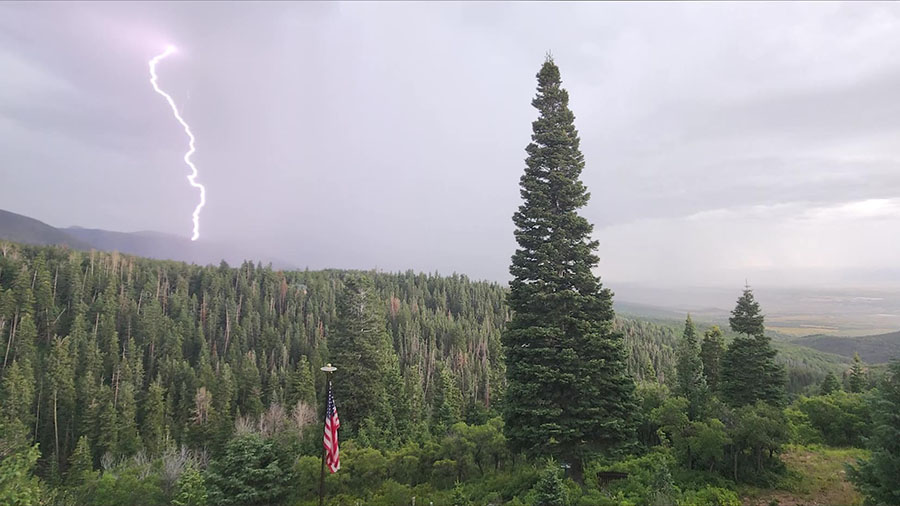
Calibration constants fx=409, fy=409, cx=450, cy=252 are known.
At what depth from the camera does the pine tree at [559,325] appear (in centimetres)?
1712

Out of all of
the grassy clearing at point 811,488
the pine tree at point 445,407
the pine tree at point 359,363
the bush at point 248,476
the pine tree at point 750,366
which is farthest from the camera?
the pine tree at point 359,363

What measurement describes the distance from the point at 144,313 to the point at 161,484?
10526cm

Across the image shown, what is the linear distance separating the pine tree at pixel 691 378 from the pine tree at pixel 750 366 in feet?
7.49

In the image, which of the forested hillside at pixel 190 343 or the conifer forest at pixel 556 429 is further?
the forested hillside at pixel 190 343

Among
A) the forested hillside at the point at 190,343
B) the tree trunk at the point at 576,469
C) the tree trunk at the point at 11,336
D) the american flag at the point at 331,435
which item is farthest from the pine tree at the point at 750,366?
the tree trunk at the point at 11,336

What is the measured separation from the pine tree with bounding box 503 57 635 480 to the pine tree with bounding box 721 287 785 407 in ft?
62.3

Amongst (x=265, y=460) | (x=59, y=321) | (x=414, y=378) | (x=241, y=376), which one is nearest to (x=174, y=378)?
(x=241, y=376)

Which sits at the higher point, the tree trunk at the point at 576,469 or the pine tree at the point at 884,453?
the pine tree at the point at 884,453

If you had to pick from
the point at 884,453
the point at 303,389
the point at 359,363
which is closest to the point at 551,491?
the point at 884,453

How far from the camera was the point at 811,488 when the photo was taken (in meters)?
15.6

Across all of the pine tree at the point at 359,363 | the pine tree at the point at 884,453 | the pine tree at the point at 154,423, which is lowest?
the pine tree at the point at 154,423

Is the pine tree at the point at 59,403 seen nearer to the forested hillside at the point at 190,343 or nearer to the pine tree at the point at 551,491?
the forested hillside at the point at 190,343

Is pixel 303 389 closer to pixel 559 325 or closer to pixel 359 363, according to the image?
pixel 359 363

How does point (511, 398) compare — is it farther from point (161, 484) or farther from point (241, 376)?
point (241, 376)
